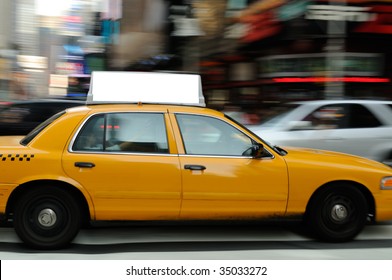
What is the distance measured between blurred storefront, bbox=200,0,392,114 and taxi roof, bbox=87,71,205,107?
884cm

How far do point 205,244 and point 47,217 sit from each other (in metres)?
1.67

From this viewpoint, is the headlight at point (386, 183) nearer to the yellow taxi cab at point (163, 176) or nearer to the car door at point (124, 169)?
the yellow taxi cab at point (163, 176)

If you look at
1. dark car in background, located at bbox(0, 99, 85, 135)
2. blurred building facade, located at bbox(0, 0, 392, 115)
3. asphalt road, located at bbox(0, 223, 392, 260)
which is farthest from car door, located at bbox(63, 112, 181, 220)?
blurred building facade, located at bbox(0, 0, 392, 115)

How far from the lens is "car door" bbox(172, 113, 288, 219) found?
5547 millimetres

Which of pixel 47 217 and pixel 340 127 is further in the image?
pixel 340 127

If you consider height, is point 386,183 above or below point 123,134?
below

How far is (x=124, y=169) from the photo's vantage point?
5.43 m

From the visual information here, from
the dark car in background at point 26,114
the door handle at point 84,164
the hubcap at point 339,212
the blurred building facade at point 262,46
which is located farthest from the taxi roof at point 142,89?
the blurred building facade at point 262,46

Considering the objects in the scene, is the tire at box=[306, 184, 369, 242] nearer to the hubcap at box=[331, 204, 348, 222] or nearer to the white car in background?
the hubcap at box=[331, 204, 348, 222]

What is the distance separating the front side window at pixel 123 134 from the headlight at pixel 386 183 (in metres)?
2.38

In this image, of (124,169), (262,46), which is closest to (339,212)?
(124,169)

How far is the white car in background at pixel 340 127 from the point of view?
9164mm

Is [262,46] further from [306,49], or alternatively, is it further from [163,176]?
[163,176]

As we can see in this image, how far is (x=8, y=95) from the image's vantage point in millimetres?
33469
